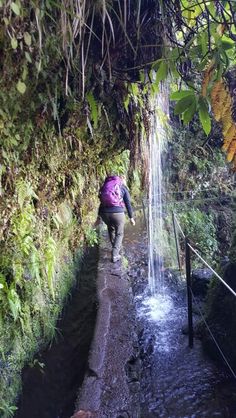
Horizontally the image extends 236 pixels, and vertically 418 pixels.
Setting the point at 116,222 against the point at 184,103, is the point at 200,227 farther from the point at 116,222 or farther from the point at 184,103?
the point at 184,103

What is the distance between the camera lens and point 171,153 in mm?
13984

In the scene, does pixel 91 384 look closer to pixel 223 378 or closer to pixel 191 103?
pixel 223 378

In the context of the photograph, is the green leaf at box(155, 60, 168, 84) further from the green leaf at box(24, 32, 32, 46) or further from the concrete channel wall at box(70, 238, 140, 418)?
the concrete channel wall at box(70, 238, 140, 418)

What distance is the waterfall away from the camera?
4.74 metres

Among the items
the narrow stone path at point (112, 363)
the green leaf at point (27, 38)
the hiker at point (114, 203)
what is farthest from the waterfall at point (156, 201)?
the green leaf at point (27, 38)

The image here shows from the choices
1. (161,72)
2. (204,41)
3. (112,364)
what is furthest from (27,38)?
(112,364)

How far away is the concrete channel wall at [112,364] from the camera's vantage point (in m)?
3.03

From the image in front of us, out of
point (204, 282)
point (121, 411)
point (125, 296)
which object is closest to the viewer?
point (121, 411)

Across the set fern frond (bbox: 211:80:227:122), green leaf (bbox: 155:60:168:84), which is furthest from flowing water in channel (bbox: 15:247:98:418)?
green leaf (bbox: 155:60:168:84)

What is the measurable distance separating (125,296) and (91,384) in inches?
84.5

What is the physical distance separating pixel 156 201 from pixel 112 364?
8.69 metres

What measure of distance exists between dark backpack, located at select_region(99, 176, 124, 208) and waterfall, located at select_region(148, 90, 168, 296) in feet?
2.21

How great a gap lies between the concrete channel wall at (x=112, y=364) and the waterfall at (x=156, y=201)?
1713 millimetres

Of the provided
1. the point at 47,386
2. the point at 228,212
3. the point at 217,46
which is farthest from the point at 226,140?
the point at 228,212
